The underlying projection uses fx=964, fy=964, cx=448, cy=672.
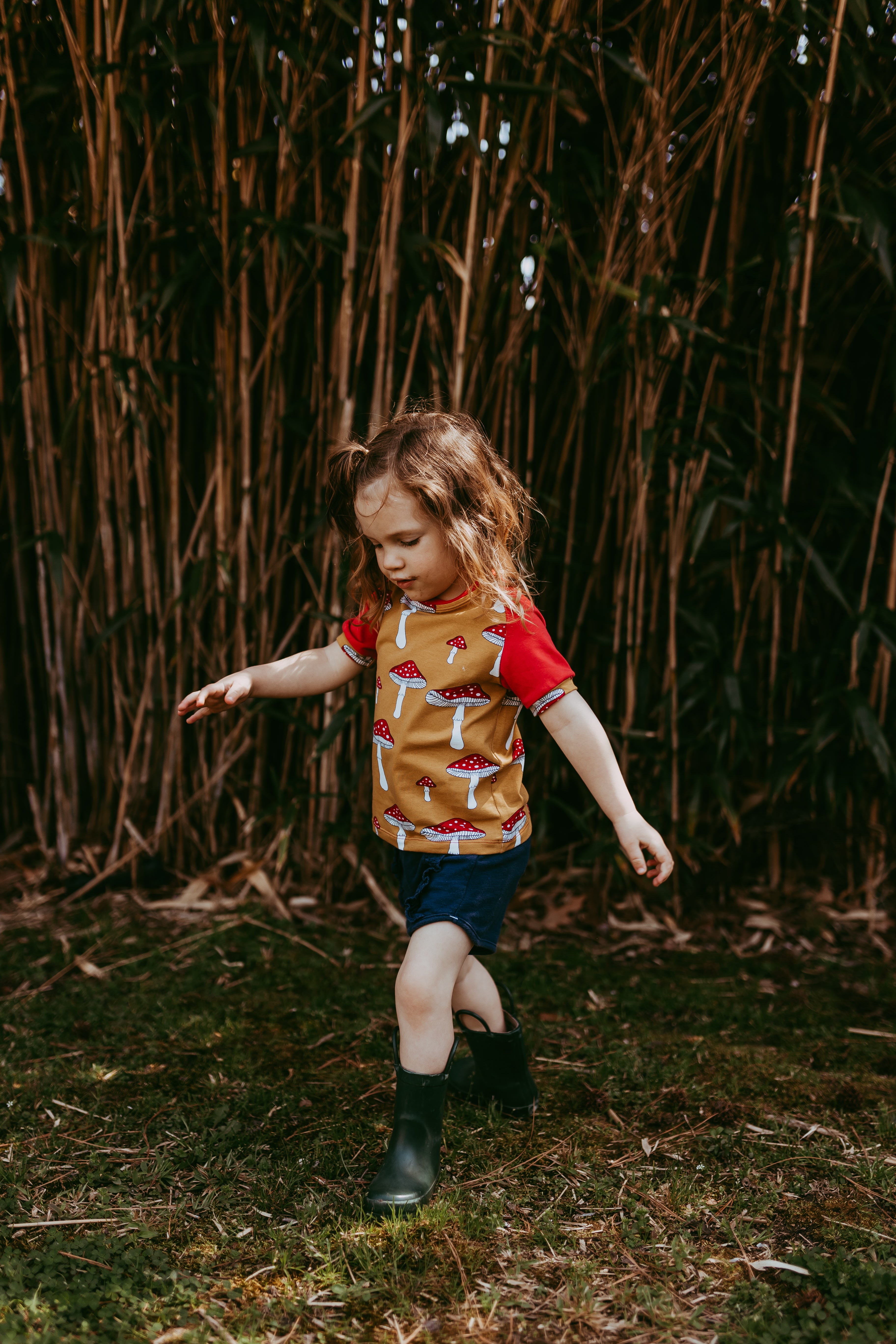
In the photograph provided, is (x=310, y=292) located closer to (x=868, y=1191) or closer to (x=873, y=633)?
(x=873, y=633)

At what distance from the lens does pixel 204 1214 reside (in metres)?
1.26

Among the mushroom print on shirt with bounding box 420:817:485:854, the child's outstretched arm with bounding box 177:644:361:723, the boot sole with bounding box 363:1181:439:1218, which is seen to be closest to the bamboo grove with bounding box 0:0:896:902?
the child's outstretched arm with bounding box 177:644:361:723

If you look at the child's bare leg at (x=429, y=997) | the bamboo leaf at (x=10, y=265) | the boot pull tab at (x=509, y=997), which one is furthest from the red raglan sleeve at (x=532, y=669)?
the bamboo leaf at (x=10, y=265)

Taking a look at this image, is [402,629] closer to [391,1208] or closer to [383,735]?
[383,735]

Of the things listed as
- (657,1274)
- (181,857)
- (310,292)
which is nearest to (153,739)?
(181,857)

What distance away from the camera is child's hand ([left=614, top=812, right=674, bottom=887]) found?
1.27 m

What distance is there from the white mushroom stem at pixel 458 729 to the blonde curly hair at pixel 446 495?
157mm

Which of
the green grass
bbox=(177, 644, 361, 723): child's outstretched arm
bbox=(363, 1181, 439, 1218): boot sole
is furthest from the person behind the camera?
bbox=(177, 644, 361, 723): child's outstretched arm

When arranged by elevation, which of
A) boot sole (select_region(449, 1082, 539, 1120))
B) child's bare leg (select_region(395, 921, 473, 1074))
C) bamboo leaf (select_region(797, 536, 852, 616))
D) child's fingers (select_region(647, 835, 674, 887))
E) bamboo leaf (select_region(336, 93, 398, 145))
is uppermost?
bamboo leaf (select_region(336, 93, 398, 145))

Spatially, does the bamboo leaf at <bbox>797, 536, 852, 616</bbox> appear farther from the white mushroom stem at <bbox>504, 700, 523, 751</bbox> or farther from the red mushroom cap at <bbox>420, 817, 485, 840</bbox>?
the red mushroom cap at <bbox>420, 817, 485, 840</bbox>

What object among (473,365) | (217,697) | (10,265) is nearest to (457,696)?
(217,697)

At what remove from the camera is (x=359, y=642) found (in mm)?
1517

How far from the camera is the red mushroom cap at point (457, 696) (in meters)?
1.35

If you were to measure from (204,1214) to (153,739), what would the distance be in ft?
4.65
